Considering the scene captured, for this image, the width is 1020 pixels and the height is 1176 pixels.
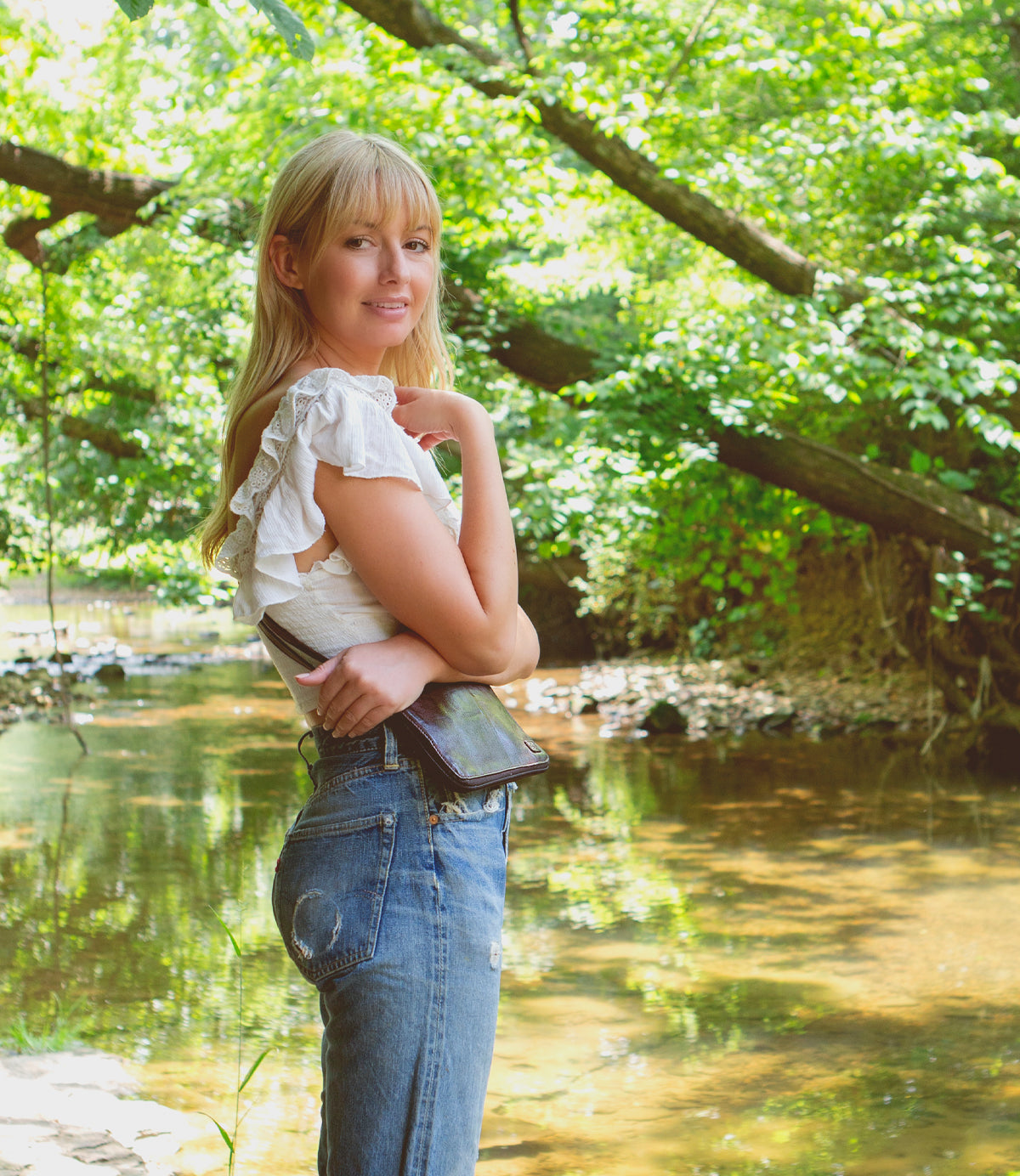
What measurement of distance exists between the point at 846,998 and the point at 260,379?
344 centimetres

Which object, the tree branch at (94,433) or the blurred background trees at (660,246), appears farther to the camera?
the tree branch at (94,433)

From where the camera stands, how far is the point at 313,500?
1536 mm

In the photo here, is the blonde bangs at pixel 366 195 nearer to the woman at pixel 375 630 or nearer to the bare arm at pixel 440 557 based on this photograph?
the woman at pixel 375 630

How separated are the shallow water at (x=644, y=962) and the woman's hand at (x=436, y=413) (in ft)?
7.07

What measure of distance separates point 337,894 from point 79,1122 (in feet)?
6.66

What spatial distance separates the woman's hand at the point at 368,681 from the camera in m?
1.50

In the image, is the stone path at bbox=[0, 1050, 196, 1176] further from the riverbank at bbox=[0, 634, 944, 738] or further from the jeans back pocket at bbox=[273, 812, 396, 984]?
the riverbank at bbox=[0, 634, 944, 738]

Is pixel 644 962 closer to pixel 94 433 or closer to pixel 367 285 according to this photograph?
pixel 367 285

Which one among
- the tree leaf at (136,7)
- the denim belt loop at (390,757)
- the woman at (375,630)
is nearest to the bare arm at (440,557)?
the woman at (375,630)

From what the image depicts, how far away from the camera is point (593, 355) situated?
346 inches

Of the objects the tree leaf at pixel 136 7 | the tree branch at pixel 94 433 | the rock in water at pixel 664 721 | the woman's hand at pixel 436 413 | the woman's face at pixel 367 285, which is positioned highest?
the tree branch at pixel 94 433

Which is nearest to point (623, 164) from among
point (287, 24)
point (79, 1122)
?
point (287, 24)

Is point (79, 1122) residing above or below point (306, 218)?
below

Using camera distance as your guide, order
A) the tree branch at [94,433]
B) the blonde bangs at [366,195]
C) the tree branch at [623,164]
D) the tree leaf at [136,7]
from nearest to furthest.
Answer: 1. the blonde bangs at [366,195]
2. the tree leaf at [136,7]
3. the tree branch at [623,164]
4. the tree branch at [94,433]
